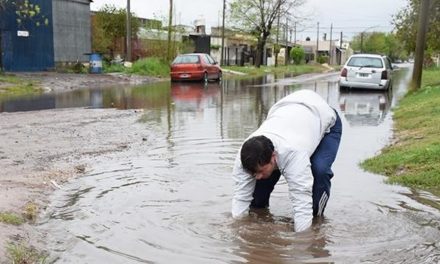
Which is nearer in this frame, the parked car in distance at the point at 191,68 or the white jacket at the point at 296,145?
the white jacket at the point at 296,145

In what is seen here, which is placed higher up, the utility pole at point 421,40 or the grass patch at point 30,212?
the utility pole at point 421,40

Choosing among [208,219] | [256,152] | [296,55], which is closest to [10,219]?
[208,219]

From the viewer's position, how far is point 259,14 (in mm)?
56844

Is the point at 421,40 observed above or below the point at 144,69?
above

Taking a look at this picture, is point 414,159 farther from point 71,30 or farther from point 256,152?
point 71,30

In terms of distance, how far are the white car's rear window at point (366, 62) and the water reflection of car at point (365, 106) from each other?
96 centimetres

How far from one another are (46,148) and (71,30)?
26523mm

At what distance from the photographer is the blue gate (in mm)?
28828

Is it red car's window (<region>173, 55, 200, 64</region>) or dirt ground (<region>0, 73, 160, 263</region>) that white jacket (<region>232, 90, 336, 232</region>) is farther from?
red car's window (<region>173, 55, 200, 64</region>)

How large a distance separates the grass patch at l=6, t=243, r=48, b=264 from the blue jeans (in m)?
1.95

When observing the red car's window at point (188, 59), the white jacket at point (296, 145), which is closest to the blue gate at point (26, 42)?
the red car's window at point (188, 59)

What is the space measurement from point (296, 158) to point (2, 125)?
8104mm

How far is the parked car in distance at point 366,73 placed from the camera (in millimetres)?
19922

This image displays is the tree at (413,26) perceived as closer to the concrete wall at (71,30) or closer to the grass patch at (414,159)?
the grass patch at (414,159)
